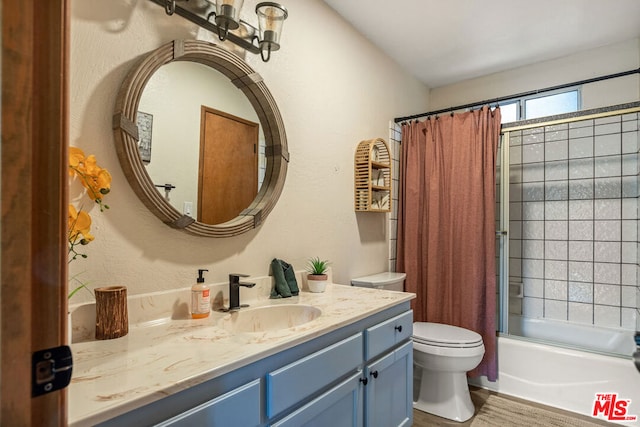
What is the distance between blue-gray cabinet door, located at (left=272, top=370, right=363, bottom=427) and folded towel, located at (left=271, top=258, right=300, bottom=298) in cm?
50

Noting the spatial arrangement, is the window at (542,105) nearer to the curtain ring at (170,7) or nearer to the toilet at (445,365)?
the toilet at (445,365)

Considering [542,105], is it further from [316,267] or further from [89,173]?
[89,173]

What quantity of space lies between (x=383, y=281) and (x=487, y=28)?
6.04 feet

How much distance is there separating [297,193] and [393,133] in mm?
1285

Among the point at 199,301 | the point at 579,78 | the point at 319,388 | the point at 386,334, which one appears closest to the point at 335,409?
the point at 319,388

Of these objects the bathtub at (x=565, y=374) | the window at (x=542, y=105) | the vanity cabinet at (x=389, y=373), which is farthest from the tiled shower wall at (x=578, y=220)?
the vanity cabinet at (x=389, y=373)

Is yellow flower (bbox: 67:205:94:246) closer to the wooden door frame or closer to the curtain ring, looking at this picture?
the wooden door frame

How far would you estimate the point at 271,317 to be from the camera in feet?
5.10

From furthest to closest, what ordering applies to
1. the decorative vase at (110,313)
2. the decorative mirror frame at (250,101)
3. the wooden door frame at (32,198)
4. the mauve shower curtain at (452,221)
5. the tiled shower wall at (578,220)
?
the tiled shower wall at (578,220), the mauve shower curtain at (452,221), the decorative mirror frame at (250,101), the decorative vase at (110,313), the wooden door frame at (32,198)

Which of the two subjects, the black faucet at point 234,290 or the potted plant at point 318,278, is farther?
the potted plant at point 318,278

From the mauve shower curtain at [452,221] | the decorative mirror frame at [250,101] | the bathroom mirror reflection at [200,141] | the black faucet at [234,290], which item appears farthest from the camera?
the mauve shower curtain at [452,221]

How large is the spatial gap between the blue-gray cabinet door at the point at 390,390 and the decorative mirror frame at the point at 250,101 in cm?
86

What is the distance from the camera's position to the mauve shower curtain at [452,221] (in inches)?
97.9

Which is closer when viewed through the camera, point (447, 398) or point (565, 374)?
point (447, 398)
